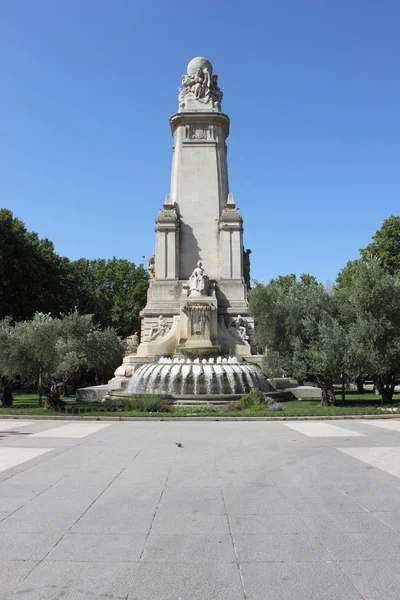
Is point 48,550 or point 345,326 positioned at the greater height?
point 345,326

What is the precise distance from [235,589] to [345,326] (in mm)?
18711

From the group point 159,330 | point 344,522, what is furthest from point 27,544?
point 159,330

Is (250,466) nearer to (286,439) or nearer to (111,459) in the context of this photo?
(111,459)

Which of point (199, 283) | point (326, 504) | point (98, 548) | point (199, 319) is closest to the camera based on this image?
point (98, 548)

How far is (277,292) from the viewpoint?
23.3 metres

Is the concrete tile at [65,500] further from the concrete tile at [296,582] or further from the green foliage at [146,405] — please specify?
the green foliage at [146,405]

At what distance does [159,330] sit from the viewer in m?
29.2

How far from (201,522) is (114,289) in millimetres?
56455

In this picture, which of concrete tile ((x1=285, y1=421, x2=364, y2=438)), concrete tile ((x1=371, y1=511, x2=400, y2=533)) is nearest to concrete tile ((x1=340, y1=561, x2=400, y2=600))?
concrete tile ((x1=371, y1=511, x2=400, y2=533))

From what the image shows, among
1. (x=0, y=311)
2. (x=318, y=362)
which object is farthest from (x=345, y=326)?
(x=0, y=311)

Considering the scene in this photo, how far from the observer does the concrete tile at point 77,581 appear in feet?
11.9

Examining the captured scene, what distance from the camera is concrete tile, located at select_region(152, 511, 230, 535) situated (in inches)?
193

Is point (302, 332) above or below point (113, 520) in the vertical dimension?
above

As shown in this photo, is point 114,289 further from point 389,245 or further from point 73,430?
point 73,430
